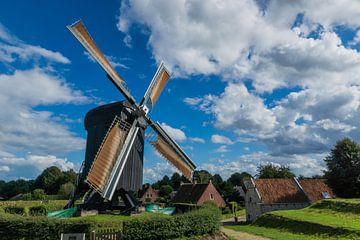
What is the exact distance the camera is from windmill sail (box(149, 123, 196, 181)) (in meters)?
23.1

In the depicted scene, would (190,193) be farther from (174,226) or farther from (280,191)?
(174,226)

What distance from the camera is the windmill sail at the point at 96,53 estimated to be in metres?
20.1

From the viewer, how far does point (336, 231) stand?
1883 cm

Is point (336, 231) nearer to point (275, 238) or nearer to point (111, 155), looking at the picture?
point (275, 238)

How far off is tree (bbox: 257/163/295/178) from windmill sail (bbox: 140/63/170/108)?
3427cm

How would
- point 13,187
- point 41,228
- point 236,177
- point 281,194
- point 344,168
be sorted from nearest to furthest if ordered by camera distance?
1. point 41,228
2. point 344,168
3. point 281,194
4. point 236,177
5. point 13,187

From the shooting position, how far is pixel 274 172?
54625mm

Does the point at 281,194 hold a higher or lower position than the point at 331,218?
higher

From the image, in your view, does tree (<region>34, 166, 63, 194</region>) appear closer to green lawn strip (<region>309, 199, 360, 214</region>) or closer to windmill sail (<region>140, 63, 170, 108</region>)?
windmill sail (<region>140, 63, 170, 108</region>)

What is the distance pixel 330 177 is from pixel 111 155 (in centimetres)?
2698

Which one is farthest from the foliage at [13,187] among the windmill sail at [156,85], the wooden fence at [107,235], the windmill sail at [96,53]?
the wooden fence at [107,235]

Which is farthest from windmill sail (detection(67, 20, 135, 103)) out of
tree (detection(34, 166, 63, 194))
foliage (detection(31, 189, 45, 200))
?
tree (detection(34, 166, 63, 194))

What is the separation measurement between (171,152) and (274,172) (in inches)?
1407

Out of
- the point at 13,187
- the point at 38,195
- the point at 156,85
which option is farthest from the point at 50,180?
the point at 156,85
